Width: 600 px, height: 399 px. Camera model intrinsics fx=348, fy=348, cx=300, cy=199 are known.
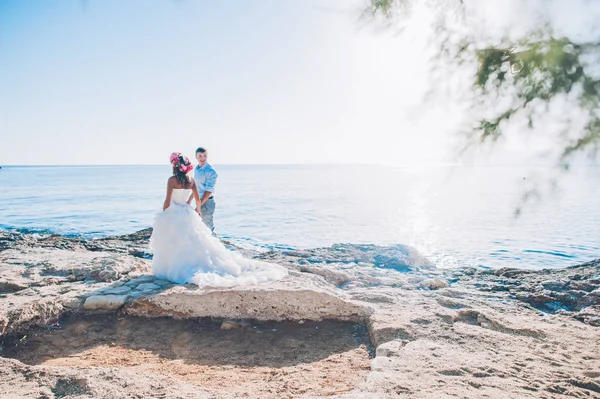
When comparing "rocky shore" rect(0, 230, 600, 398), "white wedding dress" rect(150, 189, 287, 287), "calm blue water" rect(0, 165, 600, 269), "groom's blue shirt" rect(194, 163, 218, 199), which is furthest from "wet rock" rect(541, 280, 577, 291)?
"groom's blue shirt" rect(194, 163, 218, 199)

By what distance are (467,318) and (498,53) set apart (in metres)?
3.74

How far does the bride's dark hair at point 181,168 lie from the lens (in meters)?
6.38

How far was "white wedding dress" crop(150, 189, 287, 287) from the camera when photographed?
5.98 meters

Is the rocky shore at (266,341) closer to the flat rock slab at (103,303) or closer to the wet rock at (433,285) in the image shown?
the flat rock slab at (103,303)

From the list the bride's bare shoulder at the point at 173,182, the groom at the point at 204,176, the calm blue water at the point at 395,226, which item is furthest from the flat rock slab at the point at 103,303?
the calm blue water at the point at 395,226

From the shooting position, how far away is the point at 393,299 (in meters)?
5.89

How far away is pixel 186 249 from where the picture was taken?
6188 millimetres

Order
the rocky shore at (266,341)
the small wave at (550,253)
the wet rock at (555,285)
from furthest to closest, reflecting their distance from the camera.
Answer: the small wave at (550,253)
the wet rock at (555,285)
the rocky shore at (266,341)

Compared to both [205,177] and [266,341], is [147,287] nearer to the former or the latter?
[266,341]

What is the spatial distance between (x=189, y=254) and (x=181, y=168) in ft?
5.17

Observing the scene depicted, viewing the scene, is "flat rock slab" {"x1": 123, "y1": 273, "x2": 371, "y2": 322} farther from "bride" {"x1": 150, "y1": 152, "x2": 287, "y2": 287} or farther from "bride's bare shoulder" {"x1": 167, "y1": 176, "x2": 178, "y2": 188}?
"bride's bare shoulder" {"x1": 167, "y1": 176, "x2": 178, "y2": 188}

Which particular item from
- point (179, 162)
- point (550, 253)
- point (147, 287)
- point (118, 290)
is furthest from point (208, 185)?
point (550, 253)

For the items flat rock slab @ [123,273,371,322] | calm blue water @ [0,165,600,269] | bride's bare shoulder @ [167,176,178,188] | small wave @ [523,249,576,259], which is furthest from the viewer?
calm blue water @ [0,165,600,269]

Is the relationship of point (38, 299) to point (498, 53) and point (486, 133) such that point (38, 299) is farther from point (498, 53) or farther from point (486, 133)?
point (498, 53)
